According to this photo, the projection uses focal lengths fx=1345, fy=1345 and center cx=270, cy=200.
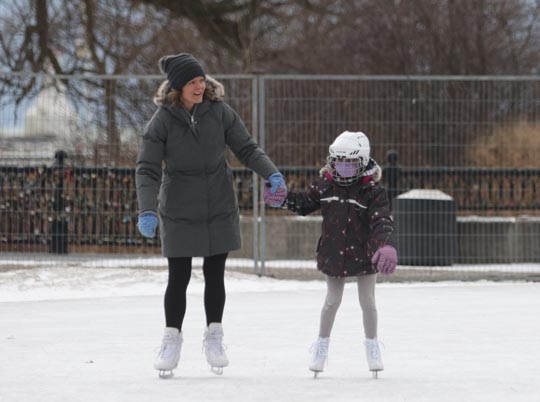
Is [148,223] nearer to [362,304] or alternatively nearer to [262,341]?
[362,304]

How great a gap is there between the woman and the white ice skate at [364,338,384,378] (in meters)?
0.63

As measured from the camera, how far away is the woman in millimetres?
5957

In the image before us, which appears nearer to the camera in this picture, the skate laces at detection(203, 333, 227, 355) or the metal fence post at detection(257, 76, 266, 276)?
the skate laces at detection(203, 333, 227, 355)

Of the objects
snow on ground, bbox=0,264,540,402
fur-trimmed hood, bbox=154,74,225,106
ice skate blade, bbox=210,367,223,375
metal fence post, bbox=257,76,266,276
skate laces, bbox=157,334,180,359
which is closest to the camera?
snow on ground, bbox=0,264,540,402

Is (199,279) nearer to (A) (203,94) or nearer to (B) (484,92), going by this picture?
(B) (484,92)

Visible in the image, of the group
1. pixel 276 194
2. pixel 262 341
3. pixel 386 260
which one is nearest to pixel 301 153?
pixel 262 341

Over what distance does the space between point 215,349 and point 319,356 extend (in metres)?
0.47

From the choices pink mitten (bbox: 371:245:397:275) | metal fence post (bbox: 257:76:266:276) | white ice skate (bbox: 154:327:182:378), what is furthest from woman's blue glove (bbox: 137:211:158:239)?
metal fence post (bbox: 257:76:266:276)

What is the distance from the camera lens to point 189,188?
599 centimetres

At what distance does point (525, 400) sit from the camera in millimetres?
5234

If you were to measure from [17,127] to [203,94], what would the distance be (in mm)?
5736

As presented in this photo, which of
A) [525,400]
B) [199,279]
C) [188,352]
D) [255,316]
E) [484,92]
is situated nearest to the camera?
[525,400]

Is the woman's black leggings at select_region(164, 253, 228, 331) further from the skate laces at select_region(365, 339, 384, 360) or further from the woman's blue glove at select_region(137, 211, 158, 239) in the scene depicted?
the skate laces at select_region(365, 339, 384, 360)

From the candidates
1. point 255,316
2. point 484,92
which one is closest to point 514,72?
point 484,92
